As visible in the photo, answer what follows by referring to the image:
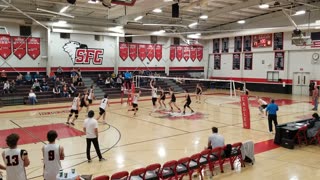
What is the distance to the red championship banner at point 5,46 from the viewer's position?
25725mm

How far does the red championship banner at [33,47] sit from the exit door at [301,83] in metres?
25.5

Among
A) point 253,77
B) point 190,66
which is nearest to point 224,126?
point 253,77

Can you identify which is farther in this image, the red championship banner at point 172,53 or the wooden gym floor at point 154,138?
the red championship banner at point 172,53

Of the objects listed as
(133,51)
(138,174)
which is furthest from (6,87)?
(138,174)

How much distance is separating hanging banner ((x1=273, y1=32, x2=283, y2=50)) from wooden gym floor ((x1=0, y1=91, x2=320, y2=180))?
11913mm

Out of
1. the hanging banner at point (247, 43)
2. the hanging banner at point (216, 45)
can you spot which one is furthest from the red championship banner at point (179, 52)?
the hanging banner at point (247, 43)

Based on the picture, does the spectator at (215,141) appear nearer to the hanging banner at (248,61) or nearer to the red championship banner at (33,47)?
the red championship banner at (33,47)

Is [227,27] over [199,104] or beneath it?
over

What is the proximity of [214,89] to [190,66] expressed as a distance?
448 cm

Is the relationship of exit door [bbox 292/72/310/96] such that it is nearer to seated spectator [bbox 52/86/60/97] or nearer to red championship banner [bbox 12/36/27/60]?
seated spectator [bbox 52/86/60/97]

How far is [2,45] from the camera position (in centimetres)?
2577

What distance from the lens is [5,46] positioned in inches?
1021

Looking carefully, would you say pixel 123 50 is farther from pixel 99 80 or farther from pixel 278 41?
pixel 278 41

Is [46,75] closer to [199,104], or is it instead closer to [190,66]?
[199,104]
